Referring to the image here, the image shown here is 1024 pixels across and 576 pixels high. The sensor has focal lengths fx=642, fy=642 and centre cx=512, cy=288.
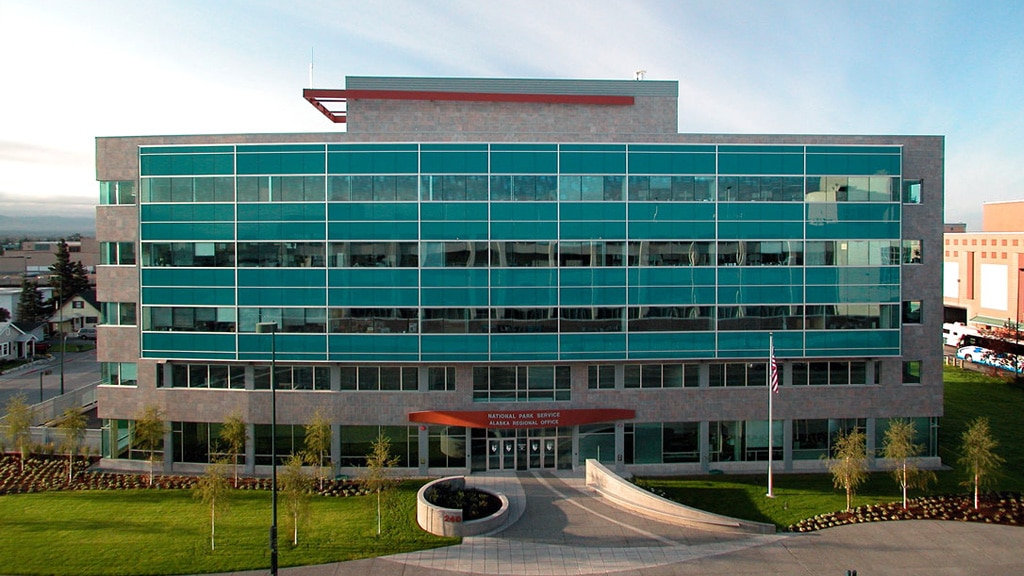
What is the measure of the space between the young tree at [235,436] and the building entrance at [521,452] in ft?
41.4

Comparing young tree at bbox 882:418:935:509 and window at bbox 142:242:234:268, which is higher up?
window at bbox 142:242:234:268

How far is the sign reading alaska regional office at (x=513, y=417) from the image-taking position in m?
32.9

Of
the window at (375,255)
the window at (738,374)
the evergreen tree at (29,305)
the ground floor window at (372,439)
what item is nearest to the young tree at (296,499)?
the ground floor window at (372,439)

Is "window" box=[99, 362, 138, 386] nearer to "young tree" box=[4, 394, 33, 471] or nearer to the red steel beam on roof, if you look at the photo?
"young tree" box=[4, 394, 33, 471]

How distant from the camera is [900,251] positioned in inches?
1341

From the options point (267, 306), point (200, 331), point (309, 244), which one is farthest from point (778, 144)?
point (200, 331)

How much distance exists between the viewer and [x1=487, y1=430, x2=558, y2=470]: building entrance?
33.6 metres

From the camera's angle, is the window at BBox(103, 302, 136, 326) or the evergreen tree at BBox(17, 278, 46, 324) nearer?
the window at BBox(103, 302, 136, 326)

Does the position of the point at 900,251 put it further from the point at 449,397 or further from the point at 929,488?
the point at 449,397

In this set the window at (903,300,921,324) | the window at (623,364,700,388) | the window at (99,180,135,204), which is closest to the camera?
the window at (623,364,700,388)

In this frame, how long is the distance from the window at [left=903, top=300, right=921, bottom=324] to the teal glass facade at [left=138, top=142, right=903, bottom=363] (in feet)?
6.76

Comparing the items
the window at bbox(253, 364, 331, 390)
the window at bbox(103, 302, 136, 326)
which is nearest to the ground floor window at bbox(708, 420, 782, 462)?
the window at bbox(253, 364, 331, 390)

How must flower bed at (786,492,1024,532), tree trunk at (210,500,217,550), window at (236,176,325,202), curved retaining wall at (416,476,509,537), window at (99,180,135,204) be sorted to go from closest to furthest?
tree trunk at (210,500,217,550) → curved retaining wall at (416,476,509,537) → flower bed at (786,492,1024,532) → window at (236,176,325,202) → window at (99,180,135,204)

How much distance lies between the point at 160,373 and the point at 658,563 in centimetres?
2722
